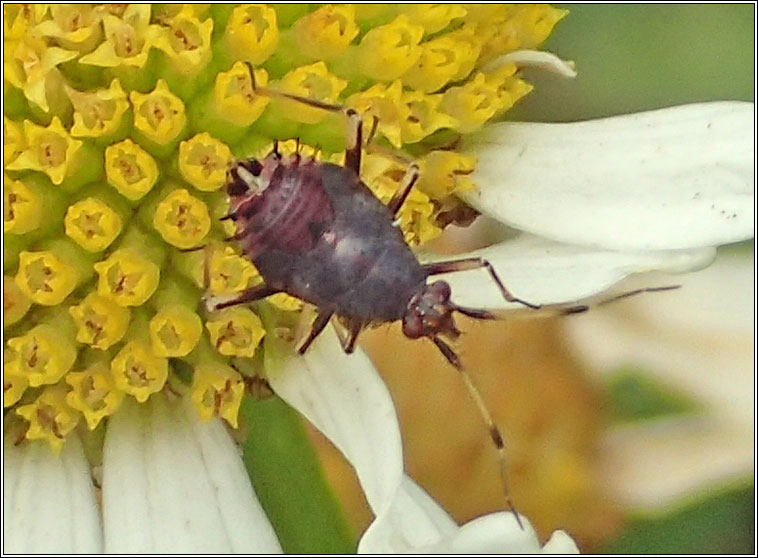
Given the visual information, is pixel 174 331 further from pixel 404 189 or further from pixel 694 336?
pixel 694 336

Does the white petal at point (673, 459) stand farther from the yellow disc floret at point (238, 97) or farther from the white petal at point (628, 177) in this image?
the yellow disc floret at point (238, 97)

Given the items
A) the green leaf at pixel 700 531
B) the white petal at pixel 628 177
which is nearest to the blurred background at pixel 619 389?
the green leaf at pixel 700 531

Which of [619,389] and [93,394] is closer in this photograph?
[93,394]

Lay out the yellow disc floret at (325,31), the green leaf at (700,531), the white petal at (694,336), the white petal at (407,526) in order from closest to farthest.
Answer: the white petal at (407,526)
the yellow disc floret at (325,31)
the green leaf at (700,531)
the white petal at (694,336)

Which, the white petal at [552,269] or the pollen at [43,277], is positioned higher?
the pollen at [43,277]

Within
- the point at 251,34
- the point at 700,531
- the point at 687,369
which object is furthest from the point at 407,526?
the point at 687,369

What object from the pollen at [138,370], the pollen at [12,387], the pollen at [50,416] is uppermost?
the pollen at [138,370]

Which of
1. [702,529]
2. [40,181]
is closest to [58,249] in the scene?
[40,181]
